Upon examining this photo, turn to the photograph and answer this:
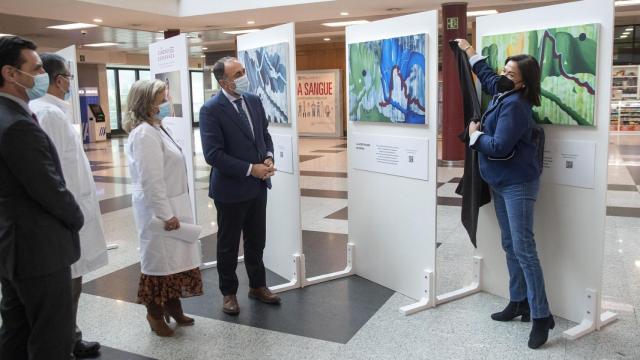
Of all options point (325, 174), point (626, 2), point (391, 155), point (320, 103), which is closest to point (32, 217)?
point (391, 155)

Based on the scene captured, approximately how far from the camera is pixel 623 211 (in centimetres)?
648

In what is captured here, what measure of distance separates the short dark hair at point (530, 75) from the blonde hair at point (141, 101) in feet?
6.59

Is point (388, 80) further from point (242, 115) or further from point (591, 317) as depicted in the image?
point (591, 317)

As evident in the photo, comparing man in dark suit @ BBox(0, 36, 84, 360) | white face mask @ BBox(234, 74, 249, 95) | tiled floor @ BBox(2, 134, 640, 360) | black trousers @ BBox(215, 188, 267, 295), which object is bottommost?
tiled floor @ BBox(2, 134, 640, 360)

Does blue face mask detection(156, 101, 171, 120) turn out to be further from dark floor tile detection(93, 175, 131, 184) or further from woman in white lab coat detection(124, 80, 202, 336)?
dark floor tile detection(93, 175, 131, 184)

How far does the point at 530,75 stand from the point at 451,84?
281 inches

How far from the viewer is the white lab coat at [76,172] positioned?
9.27 ft

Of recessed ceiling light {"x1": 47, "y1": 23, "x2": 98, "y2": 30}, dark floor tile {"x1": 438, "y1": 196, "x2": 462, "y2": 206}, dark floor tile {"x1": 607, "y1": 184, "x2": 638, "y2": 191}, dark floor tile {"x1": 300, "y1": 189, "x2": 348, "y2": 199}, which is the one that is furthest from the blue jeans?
recessed ceiling light {"x1": 47, "y1": 23, "x2": 98, "y2": 30}

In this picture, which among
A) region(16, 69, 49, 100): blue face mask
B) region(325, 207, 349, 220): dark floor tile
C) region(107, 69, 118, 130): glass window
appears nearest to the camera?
region(16, 69, 49, 100): blue face mask

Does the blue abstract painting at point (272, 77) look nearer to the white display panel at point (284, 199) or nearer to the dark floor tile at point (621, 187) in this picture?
the white display panel at point (284, 199)

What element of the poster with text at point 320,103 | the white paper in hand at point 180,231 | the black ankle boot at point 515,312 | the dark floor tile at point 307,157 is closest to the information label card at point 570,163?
the black ankle boot at point 515,312

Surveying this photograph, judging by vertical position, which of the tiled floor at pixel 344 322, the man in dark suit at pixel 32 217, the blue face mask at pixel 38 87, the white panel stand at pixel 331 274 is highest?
the blue face mask at pixel 38 87

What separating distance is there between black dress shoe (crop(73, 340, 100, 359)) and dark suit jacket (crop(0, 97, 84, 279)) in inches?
48.0

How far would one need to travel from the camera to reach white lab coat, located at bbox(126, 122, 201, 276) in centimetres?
308
